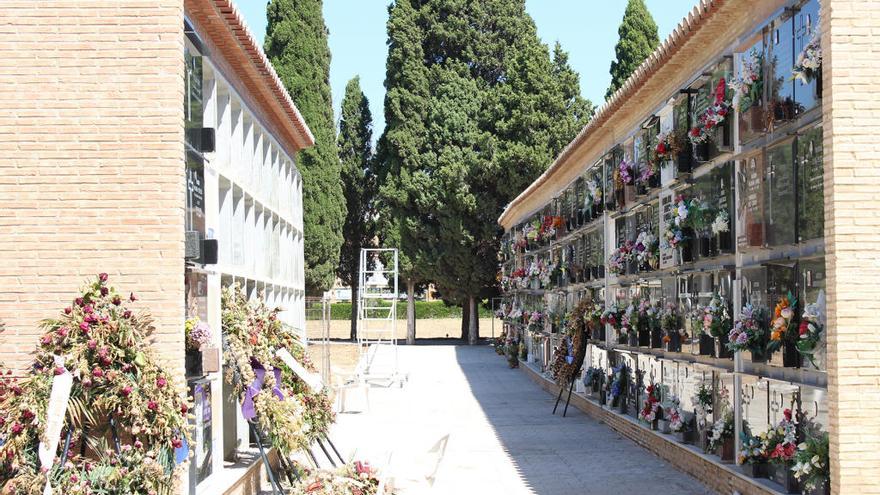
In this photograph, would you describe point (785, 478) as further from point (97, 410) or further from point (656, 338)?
point (97, 410)

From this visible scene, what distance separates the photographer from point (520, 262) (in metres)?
29.7

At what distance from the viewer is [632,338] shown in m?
13.9

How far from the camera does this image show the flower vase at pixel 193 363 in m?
7.99

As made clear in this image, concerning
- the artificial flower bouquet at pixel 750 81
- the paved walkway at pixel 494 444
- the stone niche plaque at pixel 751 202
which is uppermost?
the artificial flower bouquet at pixel 750 81

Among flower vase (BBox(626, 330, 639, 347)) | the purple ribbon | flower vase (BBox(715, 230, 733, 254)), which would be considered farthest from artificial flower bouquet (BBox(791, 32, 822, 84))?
flower vase (BBox(626, 330, 639, 347))

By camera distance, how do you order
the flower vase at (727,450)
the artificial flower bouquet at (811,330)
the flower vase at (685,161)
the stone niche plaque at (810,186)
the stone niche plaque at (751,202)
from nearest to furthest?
the artificial flower bouquet at (811,330) < the stone niche plaque at (810,186) < the stone niche plaque at (751,202) < the flower vase at (727,450) < the flower vase at (685,161)

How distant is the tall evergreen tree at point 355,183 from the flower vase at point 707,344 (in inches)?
1220

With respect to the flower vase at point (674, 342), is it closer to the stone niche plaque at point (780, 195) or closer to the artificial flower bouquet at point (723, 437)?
the artificial flower bouquet at point (723, 437)

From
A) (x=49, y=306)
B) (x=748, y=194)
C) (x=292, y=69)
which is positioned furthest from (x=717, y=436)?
(x=292, y=69)

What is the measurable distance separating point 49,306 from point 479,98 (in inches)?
1269

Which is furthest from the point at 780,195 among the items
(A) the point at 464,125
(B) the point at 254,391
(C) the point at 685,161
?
(A) the point at 464,125

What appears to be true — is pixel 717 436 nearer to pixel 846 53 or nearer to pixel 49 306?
pixel 846 53

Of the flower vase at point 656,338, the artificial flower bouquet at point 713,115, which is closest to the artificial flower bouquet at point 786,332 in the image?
the artificial flower bouquet at point 713,115

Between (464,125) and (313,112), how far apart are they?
494 centimetres
